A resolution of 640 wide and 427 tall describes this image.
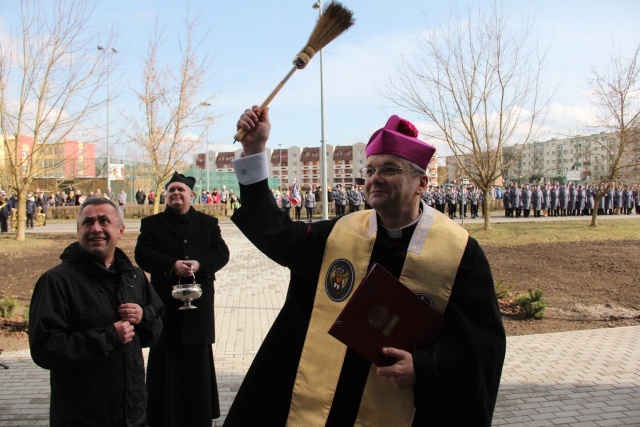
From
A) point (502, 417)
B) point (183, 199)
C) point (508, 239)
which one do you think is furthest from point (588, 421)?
point (508, 239)

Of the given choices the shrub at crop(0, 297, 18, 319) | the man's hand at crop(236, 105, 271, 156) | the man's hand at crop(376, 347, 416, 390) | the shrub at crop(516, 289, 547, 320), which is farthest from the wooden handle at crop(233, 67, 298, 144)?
the shrub at crop(516, 289, 547, 320)

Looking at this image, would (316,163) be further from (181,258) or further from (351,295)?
(351,295)

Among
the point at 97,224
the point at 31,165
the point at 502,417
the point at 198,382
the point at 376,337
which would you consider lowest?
Answer: the point at 502,417

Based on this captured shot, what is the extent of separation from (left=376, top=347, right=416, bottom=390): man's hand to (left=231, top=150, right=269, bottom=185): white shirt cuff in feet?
2.86

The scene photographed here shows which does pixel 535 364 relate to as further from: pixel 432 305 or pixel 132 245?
pixel 132 245

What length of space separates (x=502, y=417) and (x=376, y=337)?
3504mm

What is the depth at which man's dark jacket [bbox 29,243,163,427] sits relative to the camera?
289 cm

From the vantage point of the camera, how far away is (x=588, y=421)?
4898 millimetres

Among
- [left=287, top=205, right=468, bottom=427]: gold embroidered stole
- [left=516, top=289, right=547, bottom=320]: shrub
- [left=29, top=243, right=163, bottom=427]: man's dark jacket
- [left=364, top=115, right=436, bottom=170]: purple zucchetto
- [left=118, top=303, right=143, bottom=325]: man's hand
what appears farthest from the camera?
[left=516, top=289, right=547, bottom=320]: shrub

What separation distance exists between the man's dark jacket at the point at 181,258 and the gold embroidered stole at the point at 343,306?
2476 mm

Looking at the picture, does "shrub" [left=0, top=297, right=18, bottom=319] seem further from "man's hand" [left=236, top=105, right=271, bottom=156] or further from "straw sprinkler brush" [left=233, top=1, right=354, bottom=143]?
"straw sprinkler brush" [left=233, top=1, right=354, bottom=143]

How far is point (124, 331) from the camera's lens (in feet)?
10.1

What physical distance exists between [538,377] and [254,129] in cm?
524

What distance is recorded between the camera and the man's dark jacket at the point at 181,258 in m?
4.64
